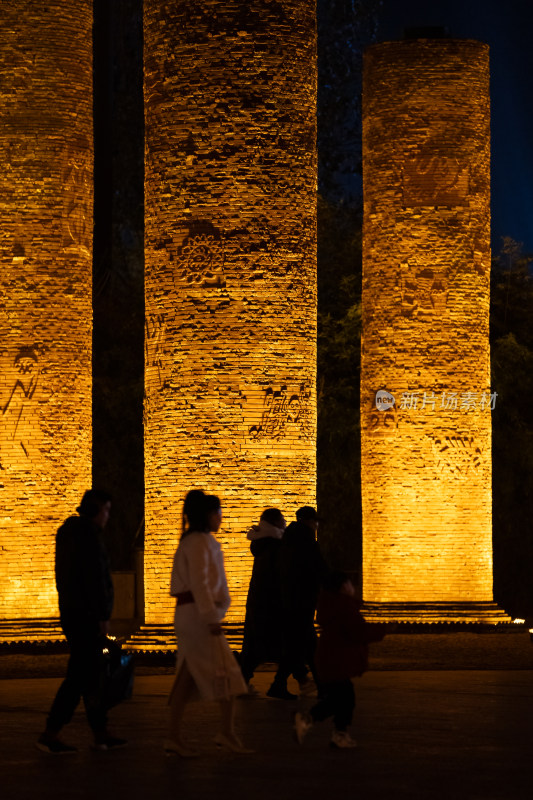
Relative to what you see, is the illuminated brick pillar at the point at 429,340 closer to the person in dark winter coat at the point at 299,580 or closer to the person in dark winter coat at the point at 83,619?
the person in dark winter coat at the point at 299,580

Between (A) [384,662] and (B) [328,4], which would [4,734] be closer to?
(A) [384,662]

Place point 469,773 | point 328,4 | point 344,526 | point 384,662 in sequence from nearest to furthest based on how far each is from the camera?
point 469,773 → point 384,662 → point 344,526 → point 328,4

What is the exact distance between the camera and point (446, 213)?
20844 millimetres

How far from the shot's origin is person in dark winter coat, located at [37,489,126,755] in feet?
31.6

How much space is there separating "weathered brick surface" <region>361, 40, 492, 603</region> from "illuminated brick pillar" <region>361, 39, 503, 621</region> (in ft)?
0.05

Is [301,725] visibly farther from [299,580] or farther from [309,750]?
[299,580]

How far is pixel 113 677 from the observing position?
9.84m

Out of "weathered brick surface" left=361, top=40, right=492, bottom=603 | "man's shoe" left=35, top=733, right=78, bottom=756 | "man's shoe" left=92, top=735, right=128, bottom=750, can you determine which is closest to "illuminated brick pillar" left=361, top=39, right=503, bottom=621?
"weathered brick surface" left=361, top=40, right=492, bottom=603

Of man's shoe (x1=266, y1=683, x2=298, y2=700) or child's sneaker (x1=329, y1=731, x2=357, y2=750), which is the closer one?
child's sneaker (x1=329, y1=731, x2=357, y2=750)

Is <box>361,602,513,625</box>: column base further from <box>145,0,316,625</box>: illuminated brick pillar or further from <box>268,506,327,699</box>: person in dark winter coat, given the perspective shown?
<box>268,506,327,699</box>: person in dark winter coat

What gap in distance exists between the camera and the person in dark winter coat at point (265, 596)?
506 inches

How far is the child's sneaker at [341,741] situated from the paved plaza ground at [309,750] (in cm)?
7

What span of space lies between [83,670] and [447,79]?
12893 mm

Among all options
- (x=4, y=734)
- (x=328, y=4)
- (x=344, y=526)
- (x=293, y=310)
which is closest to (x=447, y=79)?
(x=293, y=310)
